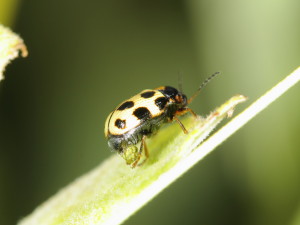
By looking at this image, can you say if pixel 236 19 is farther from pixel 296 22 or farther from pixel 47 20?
pixel 47 20

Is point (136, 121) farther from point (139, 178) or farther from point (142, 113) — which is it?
point (139, 178)

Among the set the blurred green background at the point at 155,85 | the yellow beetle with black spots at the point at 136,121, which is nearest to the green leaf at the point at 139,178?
the yellow beetle with black spots at the point at 136,121

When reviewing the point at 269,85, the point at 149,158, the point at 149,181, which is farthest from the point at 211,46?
the point at 149,181

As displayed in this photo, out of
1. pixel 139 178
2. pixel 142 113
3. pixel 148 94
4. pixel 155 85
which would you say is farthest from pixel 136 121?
pixel 155 85

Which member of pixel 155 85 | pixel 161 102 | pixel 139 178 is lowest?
pixel 155 85

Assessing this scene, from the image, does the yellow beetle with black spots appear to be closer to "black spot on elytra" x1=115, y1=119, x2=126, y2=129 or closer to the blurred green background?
"black spot on elytra" x1=115, y1=119, x2=126, y2=129

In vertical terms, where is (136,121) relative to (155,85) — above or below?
above
